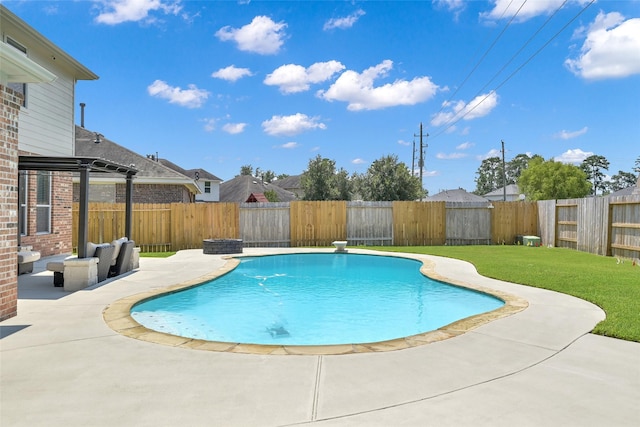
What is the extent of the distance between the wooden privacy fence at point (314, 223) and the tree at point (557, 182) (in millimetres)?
26475

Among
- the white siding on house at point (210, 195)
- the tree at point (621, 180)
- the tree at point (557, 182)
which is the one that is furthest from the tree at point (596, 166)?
the white siding on house at point (210, 195)

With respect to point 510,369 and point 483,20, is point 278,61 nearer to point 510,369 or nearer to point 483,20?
point 483,20

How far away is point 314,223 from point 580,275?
34.1ft

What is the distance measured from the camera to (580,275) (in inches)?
366

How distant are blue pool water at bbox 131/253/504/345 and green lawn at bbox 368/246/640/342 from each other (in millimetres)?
1596

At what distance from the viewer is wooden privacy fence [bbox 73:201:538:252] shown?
16.0 metres

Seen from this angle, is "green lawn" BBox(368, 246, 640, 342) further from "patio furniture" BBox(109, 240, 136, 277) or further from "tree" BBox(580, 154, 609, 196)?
"tree" BBox(580, 154, 609, 196)

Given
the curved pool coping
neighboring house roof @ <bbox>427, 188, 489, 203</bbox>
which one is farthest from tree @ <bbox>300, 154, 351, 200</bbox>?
the curved pool coping

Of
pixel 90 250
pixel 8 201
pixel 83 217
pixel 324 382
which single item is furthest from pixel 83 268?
pixel 324 382

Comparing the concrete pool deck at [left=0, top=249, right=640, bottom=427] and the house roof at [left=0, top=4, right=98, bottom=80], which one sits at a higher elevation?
the house roof at [left=0, top=4, right=98, bottom=80]

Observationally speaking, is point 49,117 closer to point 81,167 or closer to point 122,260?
point 81,167

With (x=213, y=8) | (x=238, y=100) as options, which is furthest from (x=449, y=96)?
(x=213, y=8)

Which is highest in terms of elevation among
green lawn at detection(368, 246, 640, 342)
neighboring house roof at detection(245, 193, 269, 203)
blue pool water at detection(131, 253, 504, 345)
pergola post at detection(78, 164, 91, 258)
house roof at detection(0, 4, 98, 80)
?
house roof at detection(0, 4, 98, 80)

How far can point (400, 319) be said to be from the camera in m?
6.84
